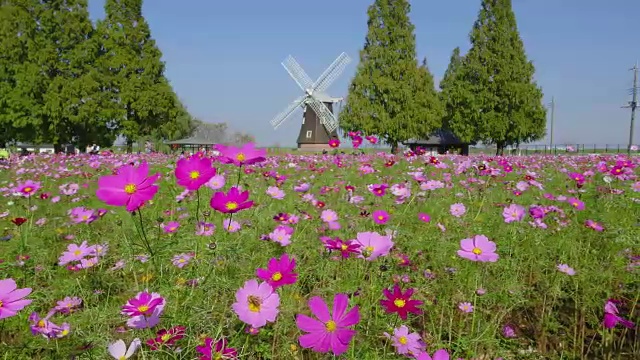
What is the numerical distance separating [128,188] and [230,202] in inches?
10.7

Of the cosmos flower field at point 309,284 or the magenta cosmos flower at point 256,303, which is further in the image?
the cosmos flower field at point 309,284

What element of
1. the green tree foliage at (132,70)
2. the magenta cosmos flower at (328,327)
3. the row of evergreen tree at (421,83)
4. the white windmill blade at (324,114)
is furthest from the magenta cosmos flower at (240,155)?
the white windmill blade at (324,114)

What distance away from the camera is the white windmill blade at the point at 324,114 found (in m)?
33.5

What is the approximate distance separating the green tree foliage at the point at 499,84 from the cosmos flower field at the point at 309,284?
84.0ft

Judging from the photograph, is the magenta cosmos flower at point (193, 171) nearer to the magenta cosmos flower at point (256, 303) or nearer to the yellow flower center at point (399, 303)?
the magenta cosmos flower at point (256, 303)

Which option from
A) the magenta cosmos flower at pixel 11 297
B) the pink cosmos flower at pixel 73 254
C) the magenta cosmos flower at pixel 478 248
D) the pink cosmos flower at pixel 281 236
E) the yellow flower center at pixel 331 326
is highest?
the magenta cosmos flower at pixel 478 248

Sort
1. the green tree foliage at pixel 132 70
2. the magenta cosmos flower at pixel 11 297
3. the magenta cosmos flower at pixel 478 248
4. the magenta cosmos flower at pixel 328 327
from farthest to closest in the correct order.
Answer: the green tree foliage at pixel 132 70
the magenta cosmos flower at pixel 478 248
the magenta cosmos flower at pixel 11 297
the magenta cosmos flower at pixel 328 327

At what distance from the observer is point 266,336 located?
4.83 feet

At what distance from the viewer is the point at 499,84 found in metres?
27.0

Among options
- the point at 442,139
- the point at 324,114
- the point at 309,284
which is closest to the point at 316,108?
the point at 324,114

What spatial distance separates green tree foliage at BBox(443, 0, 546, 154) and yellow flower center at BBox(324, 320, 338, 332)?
28392mm

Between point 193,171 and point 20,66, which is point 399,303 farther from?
point 20,66

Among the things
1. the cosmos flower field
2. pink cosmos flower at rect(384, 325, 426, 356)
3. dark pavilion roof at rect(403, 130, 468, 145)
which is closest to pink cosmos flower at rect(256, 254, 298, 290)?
the cosmos flower field

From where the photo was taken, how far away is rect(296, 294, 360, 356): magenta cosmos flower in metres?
0.89
